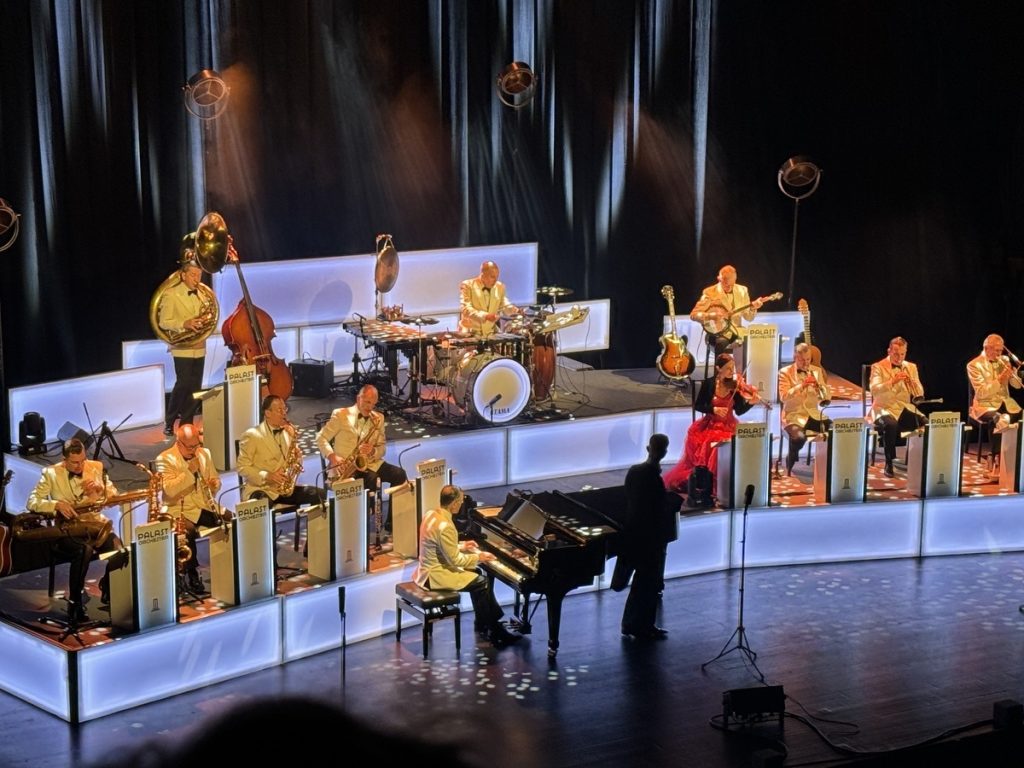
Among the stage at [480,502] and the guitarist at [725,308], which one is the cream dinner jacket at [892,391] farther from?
the guitarist at [725,308]

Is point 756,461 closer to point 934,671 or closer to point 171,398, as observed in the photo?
point 934,671

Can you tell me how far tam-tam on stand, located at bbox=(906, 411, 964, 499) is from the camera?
1063cm

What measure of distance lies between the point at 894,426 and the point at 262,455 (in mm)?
4958

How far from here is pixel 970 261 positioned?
43.4ft

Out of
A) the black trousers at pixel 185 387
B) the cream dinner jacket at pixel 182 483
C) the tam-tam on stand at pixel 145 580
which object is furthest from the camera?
the black trousers at pixel 185 387

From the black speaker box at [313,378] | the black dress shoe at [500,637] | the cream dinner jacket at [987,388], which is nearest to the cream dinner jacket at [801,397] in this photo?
the cream dinner jacket at [987,388]

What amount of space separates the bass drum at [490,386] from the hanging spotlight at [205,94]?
9.99 feet

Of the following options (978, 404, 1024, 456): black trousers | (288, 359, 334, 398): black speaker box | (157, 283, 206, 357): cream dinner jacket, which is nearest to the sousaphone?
(157, 283, 206, 357): cream dinner jacket

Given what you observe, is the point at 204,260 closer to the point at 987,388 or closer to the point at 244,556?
the point at 244,556

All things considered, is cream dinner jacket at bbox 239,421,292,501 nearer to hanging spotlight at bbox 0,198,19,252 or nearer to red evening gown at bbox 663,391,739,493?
hanging spotlight at bbox 0,198,19,252

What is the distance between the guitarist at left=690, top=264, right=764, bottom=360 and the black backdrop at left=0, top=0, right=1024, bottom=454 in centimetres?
166

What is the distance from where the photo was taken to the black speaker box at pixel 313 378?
12.4 metres

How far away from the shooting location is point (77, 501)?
8.41 meters

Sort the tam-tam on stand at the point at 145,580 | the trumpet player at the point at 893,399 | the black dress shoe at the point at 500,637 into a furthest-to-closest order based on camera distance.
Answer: the trumpet player at the point at 893,399, the black dress shoe at the point at 500,637, the tam-tam on stand at the point at 145,580
